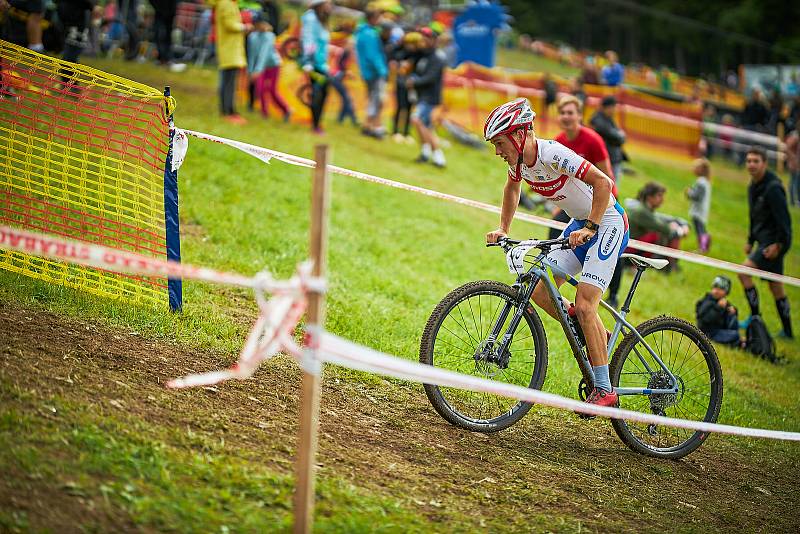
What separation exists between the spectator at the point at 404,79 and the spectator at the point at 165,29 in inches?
179

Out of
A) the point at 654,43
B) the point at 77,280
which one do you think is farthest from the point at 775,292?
the point at 654,43

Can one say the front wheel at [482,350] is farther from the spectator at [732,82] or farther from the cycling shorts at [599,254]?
the spectator at [732,82]

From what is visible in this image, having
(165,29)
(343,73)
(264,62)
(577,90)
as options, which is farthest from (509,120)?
(577,90)

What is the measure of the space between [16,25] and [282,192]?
4.73 m

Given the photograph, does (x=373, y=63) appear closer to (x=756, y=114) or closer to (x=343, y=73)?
(x=343, y=73)

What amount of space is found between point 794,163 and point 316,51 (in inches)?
519

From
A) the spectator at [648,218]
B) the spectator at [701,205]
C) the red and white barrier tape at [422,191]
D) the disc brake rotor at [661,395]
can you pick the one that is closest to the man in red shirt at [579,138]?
the red and white barrier tape at [422,191]

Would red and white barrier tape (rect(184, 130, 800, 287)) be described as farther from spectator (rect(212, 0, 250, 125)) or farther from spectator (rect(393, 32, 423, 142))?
spectator (rect(393, 32, 423, 142))

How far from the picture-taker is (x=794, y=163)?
2180cm

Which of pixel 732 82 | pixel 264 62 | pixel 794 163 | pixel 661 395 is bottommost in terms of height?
pixel 794 163

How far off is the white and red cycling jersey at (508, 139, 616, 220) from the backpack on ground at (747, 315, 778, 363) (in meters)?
5.39

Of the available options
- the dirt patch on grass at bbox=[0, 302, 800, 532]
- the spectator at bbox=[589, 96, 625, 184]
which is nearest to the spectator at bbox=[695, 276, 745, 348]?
the spectator at bbox=[589, 96, 625, 184]

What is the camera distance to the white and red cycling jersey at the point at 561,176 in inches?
227

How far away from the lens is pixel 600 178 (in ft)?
18.6
